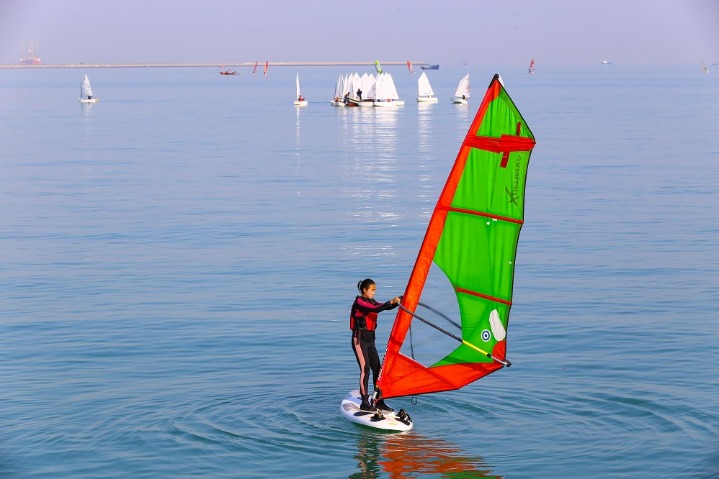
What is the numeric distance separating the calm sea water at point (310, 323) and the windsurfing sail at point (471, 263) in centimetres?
114

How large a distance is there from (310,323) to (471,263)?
963cm

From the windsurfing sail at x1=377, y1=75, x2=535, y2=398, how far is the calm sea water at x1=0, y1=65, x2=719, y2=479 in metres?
1.14

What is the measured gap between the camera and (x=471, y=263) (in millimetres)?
17984

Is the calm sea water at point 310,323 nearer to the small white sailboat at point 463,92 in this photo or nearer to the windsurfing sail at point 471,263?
the windsurfing sail at point 471,263

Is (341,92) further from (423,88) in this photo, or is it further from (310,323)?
(310,323)

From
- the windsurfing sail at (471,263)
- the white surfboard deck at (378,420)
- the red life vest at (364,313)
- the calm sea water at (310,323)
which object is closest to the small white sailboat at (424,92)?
the calm sea water at (310,323)

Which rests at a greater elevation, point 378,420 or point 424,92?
point 424,92

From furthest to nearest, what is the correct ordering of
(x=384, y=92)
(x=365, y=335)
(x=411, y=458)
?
(x=384, y=92) → (x=365, y=335) → (x=411, y=458)

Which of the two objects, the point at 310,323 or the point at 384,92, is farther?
the point at 384,92

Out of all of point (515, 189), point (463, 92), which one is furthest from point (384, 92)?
point (515, 189)

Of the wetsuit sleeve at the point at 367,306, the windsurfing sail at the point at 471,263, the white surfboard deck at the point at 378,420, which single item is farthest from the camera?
the white surfboard deck at the point at 378,420

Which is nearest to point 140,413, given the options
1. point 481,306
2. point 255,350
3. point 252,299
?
point 255,350

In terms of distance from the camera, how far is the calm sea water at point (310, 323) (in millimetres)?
18016

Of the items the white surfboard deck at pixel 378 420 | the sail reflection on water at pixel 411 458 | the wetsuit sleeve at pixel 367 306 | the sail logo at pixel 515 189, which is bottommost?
the sail reflection on water at pixel 411 458
